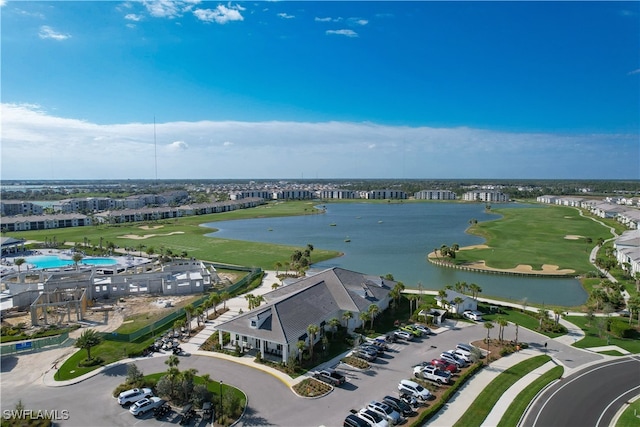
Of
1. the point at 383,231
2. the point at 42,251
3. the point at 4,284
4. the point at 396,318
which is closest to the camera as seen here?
the point at 396,318

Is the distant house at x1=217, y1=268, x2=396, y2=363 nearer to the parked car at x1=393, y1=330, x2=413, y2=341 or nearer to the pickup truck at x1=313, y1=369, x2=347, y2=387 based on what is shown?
the pickup truck at x1=313, y1=369, x2=347, y2=387

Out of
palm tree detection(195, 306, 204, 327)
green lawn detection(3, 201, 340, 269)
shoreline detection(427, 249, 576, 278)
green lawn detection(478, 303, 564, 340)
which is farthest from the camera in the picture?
green lawn detection(3, 201, 340, 269)

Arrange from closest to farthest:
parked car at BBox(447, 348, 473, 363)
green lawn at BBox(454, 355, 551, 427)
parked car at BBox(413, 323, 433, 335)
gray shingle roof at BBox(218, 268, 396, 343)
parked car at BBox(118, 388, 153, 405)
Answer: green lawn at BBox(454, 355, 551, 427) → parked car at BBox(118, 388, 153, 405) → parked car at BBox(447, 348, 473, 363) → gray shingle roof at BBox(218, 268, 396, 343) → parked car at BBox(413, 323, 433, 335)

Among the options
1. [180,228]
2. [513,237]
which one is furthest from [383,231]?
[180,228]

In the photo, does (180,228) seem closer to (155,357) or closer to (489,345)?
(155,357)

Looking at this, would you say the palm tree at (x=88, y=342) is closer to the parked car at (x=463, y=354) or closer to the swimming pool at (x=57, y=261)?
the parked car at (x=463, y=354)

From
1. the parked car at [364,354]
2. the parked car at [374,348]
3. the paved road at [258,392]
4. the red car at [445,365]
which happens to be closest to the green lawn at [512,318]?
the paved road at [258,392]

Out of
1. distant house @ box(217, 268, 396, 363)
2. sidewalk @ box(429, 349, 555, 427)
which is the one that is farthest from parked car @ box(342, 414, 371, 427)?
distant house @ box(217, 268, 396, 363)
